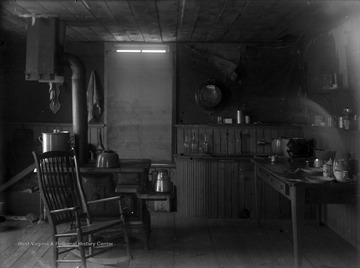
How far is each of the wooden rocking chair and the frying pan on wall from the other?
2491 mm

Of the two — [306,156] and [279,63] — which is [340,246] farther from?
[279,63]

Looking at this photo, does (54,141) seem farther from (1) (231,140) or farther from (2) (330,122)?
(2) (330,122)

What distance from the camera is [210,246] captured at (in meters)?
3.98

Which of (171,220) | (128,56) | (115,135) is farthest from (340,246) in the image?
(128,56)

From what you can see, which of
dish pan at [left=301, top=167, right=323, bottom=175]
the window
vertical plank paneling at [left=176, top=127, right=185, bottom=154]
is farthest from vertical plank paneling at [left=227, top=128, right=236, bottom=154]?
dish pan at [left=301, top=167, right=323, bottom=175]

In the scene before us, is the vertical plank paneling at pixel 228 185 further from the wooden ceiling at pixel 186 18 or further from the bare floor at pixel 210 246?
the wooden ceiling at pixel 186 18

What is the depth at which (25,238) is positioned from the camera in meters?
4.17

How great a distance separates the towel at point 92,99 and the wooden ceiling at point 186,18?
0.64m

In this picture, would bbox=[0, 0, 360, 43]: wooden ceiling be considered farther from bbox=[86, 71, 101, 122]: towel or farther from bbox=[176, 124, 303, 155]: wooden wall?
bbox=[176, 124, 303, 155]: wooden wall

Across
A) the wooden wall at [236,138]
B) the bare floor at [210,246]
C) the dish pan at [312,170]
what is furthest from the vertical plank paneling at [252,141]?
the dish pan at [312,170]

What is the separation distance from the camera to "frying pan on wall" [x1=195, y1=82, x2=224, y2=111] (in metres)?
5.61

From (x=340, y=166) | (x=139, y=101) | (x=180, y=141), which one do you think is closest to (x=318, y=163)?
(x=340, y=166)

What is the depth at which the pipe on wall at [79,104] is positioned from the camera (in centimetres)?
424

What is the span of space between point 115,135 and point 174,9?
2357 millimetres
